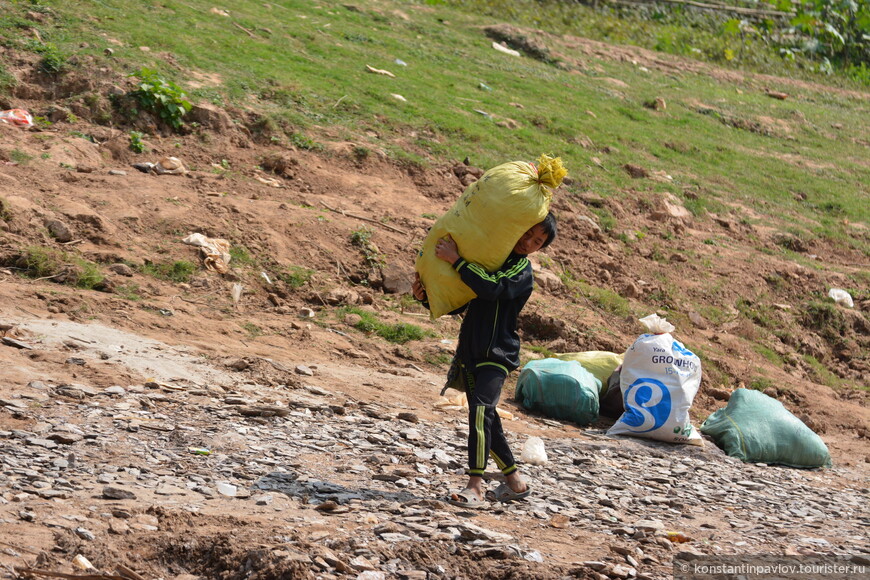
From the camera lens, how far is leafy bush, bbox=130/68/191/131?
33.1 feet

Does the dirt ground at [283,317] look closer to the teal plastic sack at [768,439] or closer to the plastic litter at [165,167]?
the plastic litter at [165,167]

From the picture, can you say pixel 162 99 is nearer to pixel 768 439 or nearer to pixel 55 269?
pixel 55 269

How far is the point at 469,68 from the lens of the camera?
17562mm

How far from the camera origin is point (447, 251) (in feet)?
15.3

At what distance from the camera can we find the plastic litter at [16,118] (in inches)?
367

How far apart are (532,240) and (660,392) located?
2666 millimetres

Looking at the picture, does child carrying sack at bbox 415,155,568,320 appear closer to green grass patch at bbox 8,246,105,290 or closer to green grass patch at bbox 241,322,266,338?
green grass patch at bbox 241,322,266,338

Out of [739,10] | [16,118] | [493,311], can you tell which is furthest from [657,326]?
[739,10]

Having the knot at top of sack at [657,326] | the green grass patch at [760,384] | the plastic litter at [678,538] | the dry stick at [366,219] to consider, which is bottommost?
the green grass patch at [760,384]

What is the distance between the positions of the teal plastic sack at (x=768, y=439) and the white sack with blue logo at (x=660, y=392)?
32cm

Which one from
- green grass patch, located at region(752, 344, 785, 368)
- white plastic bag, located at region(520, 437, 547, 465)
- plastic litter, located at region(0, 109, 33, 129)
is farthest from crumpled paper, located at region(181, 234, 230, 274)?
green grass patch, located at region(752, 344, 785, 368)

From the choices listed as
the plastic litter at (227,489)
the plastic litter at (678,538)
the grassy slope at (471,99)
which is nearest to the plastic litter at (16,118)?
the grassy slope at (471,99)

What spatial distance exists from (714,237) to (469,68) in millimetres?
6629

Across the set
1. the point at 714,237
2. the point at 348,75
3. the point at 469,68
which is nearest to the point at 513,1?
the point at 469,68
